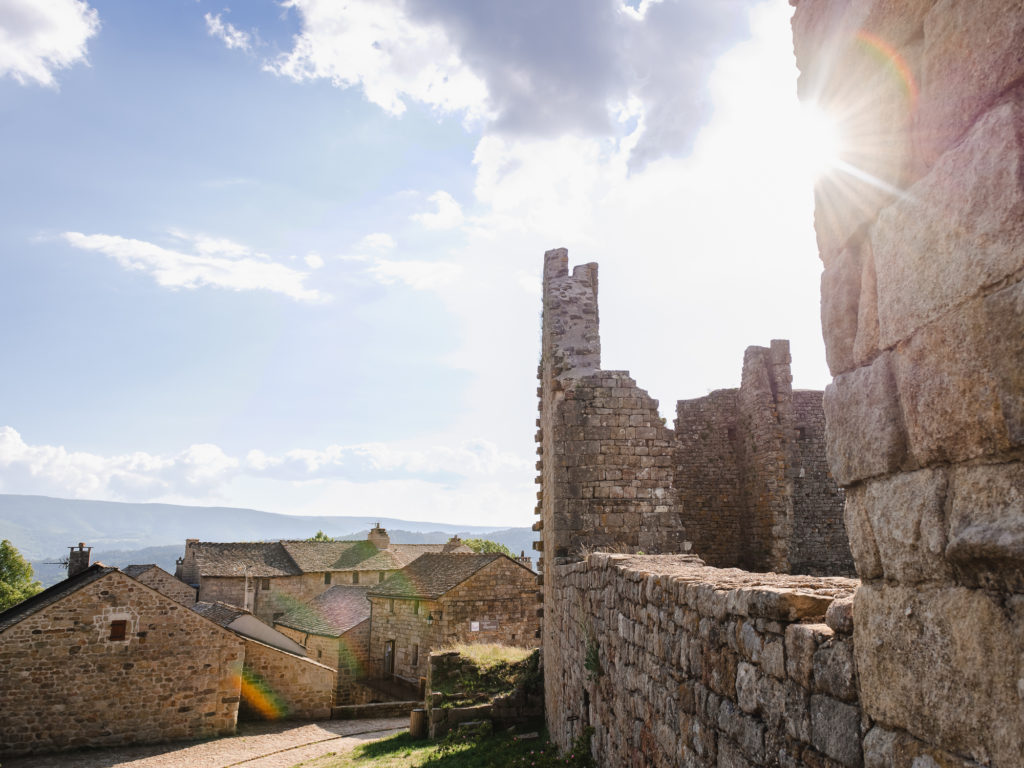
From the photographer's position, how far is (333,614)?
1524 inches

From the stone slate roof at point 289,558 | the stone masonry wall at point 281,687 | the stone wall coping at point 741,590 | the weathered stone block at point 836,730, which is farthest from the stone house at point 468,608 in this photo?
the stone slate roof at point 289,558

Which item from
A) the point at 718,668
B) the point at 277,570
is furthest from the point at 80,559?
the point at 718,668

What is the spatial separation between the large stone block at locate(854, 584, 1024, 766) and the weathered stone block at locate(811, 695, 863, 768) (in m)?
0.19

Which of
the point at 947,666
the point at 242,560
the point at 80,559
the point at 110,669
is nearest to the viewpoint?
the point at 947,666

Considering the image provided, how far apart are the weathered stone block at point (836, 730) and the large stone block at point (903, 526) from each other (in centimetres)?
56

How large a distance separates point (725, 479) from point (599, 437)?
16.4 feet

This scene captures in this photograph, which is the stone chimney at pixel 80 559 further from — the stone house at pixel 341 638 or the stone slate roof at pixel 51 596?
the stone slate roof at pixel 51 596

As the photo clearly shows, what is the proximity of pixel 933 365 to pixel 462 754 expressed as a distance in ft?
41.0

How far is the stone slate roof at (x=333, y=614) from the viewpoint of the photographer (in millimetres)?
35719

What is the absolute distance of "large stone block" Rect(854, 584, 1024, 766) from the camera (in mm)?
1652

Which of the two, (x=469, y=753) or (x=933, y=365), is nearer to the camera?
(x=933, y=365)

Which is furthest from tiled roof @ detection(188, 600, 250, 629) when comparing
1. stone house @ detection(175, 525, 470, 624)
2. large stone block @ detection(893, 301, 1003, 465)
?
large stone block @ detection(893, 301, 1003, 465)

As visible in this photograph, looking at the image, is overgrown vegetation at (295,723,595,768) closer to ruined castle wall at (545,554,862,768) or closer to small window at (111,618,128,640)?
ruined castle wall at (545,554,862,768)

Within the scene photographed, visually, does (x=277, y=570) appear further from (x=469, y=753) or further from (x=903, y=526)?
(x=903, y=526)
